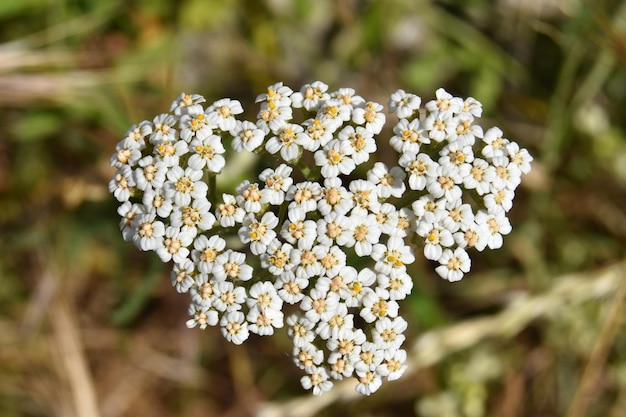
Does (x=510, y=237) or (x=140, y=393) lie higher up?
(x=510, y=237)

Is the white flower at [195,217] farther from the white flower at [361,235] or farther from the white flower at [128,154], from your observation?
the white flower at [361,235]

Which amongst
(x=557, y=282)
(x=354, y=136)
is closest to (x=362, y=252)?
(x=354, y=136)

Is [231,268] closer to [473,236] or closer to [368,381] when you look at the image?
[368,381]

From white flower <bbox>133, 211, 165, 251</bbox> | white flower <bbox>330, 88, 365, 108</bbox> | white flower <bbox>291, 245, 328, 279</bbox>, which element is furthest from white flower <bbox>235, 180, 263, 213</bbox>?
white flower <bbox>330, 88, 365, 108</bbox>

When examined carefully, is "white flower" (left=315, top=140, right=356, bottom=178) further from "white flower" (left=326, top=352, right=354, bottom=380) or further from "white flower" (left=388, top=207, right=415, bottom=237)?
"white flower" (left=326, top=352, right=354, bottom=380)

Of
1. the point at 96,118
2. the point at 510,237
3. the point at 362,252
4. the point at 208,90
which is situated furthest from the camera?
the point at 208,90

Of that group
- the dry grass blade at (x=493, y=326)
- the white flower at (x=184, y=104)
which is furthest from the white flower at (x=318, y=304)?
the dry grass blade at (x=493, y=326)

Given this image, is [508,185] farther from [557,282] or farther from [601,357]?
[601,357]
